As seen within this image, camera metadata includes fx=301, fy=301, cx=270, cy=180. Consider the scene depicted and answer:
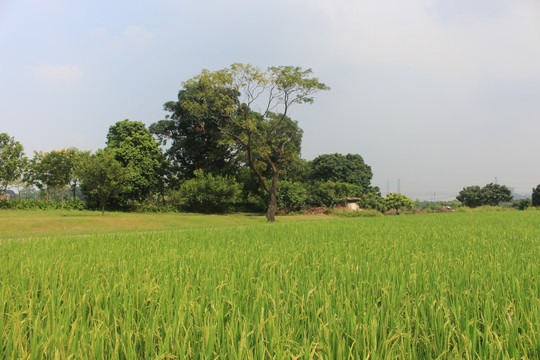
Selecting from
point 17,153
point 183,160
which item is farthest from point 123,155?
point 17,153

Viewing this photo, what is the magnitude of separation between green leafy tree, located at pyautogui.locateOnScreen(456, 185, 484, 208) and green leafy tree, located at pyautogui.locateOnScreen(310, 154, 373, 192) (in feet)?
53.9

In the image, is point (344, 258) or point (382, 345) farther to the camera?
point (344, 258)

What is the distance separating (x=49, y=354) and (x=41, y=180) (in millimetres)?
40502

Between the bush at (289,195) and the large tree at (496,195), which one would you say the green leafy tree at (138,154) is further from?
the large tree at (496,195)

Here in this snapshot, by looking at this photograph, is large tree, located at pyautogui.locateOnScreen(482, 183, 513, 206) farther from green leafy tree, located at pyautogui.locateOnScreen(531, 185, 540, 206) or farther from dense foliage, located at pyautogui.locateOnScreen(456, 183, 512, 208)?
green leafy tree, located at pyautogui.locateOnScreen(531, 185, 540, 206)

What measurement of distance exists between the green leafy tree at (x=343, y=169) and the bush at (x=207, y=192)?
2526 cm

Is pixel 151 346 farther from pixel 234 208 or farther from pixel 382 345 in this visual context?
pixel 234 208

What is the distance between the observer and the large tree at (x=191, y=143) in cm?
3312

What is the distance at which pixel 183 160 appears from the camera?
34.7 m

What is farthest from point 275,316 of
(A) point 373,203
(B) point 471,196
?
(B) point 471,196

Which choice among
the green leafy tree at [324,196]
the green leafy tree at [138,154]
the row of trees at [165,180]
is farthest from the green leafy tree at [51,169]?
the green leafy tree at [324,196]

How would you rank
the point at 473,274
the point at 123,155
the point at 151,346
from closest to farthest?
the point at 151,346 < the point at 473,274 < the point at 123,155

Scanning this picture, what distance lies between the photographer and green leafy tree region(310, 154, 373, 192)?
52344mm

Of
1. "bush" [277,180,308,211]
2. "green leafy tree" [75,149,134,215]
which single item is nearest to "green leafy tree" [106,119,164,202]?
"green leafy tree" [75,149,134,215]
